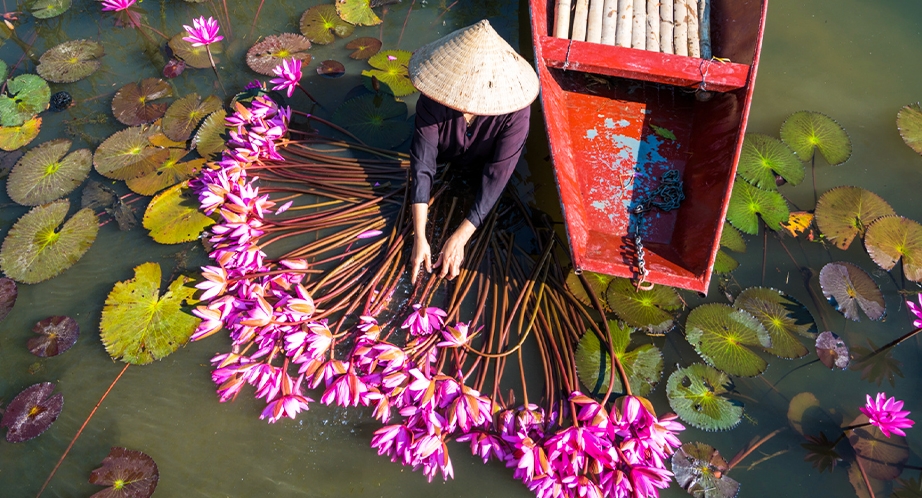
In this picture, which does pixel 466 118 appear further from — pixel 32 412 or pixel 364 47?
pixel 32 412

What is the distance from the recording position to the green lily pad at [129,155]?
309 cm

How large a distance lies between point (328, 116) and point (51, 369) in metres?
2.24

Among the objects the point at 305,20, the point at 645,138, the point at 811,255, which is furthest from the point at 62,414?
the point at 811,255

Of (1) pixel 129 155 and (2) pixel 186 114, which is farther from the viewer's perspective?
(2) pixel 186 114

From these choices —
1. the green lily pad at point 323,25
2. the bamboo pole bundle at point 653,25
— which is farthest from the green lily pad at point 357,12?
the bamboo pole bundle at point 653,25

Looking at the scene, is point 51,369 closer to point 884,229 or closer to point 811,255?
point 811,255

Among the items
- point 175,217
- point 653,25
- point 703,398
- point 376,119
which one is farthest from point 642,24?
point 175,217

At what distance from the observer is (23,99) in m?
3.45

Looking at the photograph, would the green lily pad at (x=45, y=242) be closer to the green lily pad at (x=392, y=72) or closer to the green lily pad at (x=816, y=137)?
the green lily pad at (x=392, y=72)

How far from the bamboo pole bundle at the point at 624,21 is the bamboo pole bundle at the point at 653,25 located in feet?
0.44

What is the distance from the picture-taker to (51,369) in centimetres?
251

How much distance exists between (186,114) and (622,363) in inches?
130

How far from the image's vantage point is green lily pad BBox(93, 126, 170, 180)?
10.1ft

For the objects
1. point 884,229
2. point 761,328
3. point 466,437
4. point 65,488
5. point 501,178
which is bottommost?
point 65,488
